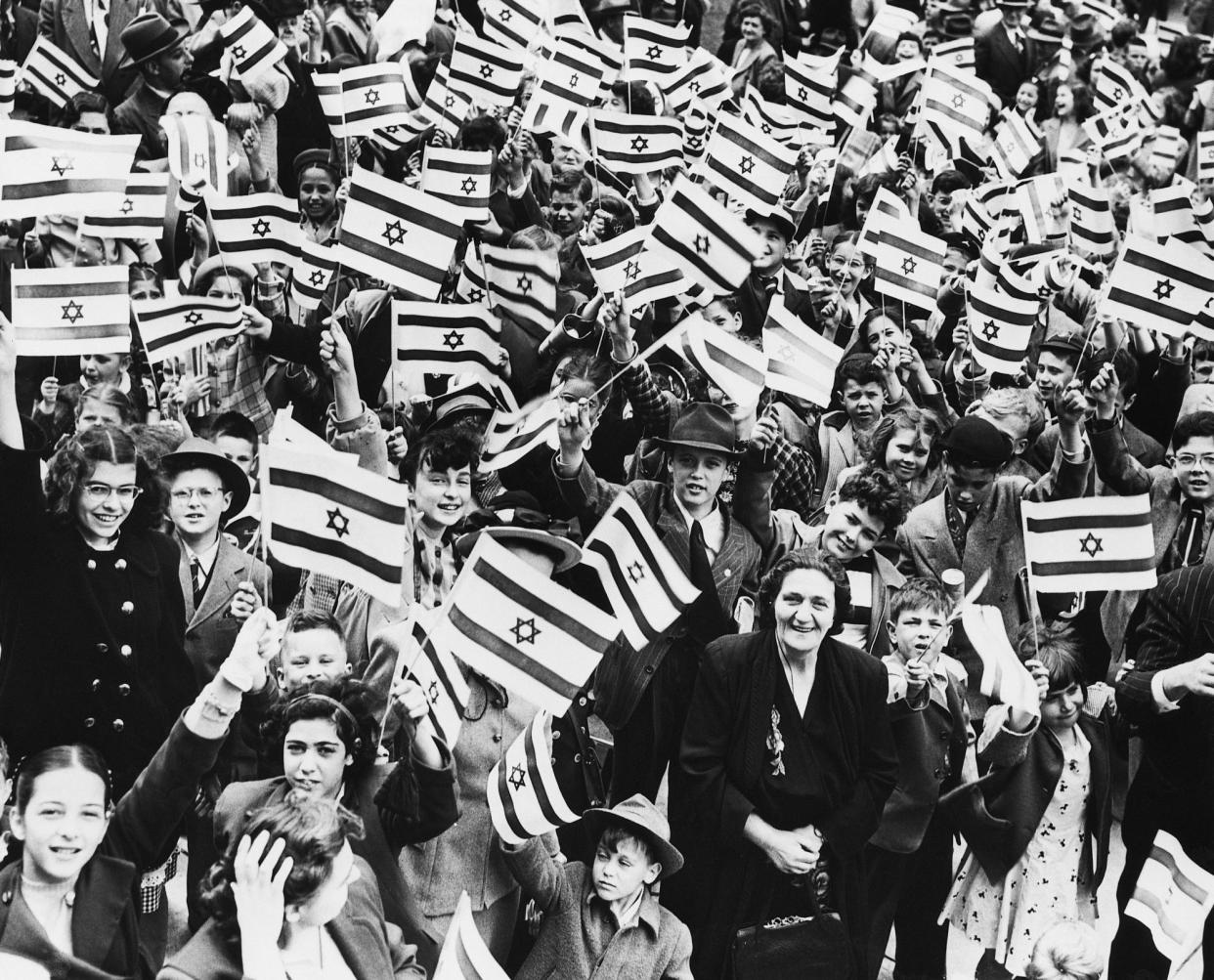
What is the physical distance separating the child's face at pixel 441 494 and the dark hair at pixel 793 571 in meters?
1.02

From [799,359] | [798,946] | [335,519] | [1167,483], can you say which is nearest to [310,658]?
[335,519]

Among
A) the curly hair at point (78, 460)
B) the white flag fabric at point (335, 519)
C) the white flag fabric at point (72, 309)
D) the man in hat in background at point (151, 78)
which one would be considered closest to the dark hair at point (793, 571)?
the white flag fabric at point (335, 519)

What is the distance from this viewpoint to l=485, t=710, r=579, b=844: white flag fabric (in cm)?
592

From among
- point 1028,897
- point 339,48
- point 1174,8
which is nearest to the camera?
point 1028,897

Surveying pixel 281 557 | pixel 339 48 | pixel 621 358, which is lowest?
pixel 339 48

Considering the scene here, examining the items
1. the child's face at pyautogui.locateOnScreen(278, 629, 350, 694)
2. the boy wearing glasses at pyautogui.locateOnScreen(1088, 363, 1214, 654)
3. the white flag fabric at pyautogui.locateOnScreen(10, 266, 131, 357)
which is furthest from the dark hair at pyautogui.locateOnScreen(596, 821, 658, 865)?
the white flag fabric at pyautogui.locateOnScreen(10, 266, 131, 357)

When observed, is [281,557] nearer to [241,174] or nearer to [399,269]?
[399,269]

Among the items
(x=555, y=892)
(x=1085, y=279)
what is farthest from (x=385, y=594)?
(x=1085, y=279)

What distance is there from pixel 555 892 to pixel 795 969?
0.84 m

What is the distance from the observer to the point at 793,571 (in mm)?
6367

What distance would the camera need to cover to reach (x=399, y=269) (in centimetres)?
838

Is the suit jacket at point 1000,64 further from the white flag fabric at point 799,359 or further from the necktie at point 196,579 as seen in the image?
the necktie at point 196,579

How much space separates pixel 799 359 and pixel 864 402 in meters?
0.49

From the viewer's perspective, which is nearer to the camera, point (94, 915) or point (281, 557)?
point (94, 915)
